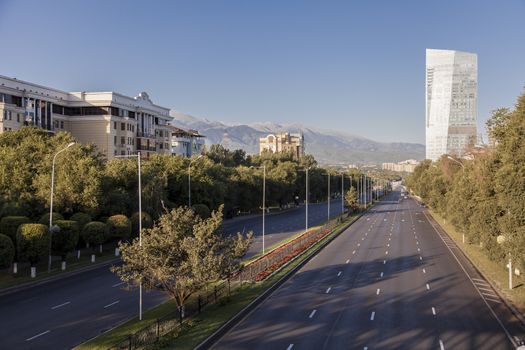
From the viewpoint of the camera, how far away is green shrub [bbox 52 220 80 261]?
39562 mm

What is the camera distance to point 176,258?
2356 centimetres

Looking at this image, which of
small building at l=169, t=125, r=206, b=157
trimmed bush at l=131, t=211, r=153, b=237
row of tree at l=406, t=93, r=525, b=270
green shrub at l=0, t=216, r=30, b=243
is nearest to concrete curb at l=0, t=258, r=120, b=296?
green shrub at l=0, t=216, r=30, b=243

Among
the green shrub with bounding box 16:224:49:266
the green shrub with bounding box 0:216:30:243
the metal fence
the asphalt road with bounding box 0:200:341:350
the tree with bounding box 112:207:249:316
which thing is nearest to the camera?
the metal fence

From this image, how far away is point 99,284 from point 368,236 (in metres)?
36.6

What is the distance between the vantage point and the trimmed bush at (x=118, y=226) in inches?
1827

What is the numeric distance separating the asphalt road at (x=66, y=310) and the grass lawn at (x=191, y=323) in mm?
1047

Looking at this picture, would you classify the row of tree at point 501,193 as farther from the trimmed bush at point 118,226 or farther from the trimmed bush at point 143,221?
the trimmed bush at point 118,226

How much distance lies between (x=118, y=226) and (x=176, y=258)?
24.7m

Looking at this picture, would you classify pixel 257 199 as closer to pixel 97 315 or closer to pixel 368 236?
pixel 368 236

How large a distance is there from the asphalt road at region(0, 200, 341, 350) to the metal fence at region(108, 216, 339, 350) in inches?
102

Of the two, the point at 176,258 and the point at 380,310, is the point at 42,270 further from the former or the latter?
the point at 380,310

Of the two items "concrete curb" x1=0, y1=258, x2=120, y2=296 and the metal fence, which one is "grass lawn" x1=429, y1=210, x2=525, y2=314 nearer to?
the metal fence

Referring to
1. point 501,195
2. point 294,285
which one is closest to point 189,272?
point 294,285

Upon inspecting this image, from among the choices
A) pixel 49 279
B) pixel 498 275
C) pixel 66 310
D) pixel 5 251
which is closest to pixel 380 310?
pixel 498 275
